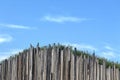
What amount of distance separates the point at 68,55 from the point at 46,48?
56 centimetres

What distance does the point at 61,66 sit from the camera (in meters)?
9.89

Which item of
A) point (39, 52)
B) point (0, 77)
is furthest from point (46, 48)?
point (0, 77)

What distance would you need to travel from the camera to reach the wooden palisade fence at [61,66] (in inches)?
387

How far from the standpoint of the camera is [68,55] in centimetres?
980

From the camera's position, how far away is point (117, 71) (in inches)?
406

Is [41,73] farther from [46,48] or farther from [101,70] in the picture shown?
[101,70]

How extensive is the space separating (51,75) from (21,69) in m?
0.94

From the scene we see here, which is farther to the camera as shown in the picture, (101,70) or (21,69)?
(21,69)

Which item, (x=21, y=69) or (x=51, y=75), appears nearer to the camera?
(x=51, y=75)

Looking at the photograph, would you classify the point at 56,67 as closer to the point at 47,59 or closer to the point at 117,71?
the point at 47,59

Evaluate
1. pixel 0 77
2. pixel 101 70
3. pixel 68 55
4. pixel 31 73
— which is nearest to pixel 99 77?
pixel 101 70

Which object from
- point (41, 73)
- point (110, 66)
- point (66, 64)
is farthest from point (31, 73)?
point (110, 66)

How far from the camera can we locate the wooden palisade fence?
9.84m

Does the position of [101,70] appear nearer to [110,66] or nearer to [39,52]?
[110,66]
